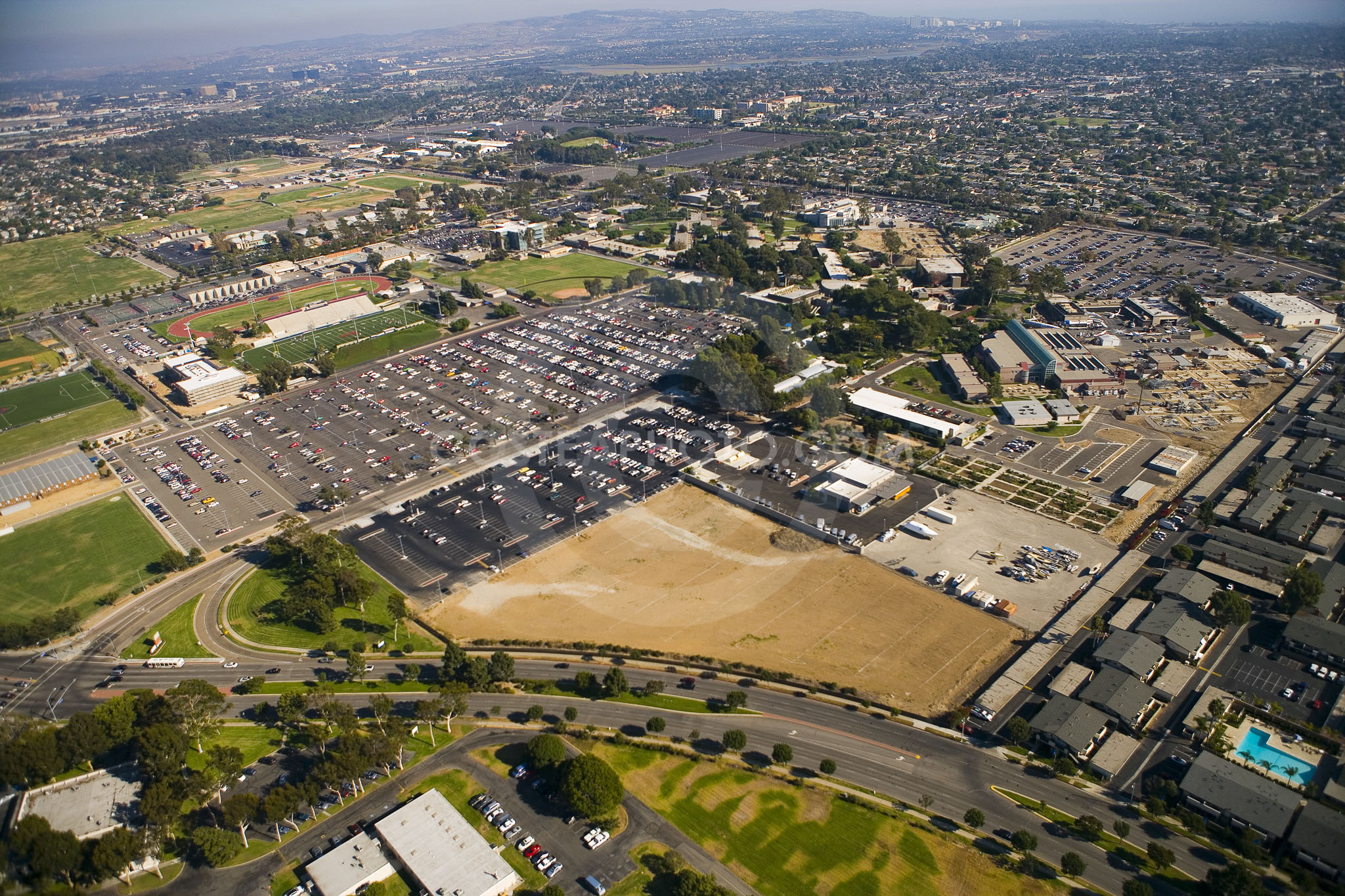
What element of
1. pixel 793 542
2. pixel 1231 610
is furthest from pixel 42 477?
pixel 1231 610

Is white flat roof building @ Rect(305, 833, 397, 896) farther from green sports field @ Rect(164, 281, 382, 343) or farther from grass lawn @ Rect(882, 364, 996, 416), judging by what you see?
green sports field @ Rect(164, 281, 382, 343)

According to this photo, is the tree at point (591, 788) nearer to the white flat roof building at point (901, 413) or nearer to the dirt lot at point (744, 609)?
the dirt lot at point (744, 609)

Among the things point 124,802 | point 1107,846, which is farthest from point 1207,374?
point 124,802

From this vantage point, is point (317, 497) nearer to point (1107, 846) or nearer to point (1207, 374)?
point (1107, 846)

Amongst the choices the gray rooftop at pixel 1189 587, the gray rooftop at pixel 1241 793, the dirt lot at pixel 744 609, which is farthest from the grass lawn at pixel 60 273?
the gray rooftop at pixel 1241 793

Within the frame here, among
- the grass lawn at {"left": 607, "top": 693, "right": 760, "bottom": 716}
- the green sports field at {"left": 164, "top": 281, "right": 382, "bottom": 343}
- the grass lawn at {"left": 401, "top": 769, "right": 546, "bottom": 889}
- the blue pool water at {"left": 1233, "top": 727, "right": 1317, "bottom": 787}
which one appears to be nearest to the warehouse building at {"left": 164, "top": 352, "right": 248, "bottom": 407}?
the green sports field at {"left": 164, "top": 281, "right": 382, "bottom": 343}

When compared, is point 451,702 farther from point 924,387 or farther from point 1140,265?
point 1140,265
